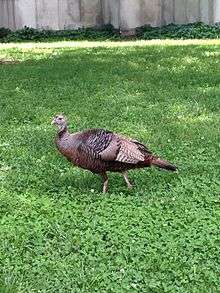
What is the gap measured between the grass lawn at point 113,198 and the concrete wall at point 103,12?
8147 mm

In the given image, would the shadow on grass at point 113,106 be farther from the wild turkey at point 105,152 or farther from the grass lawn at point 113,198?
the wild turkey at point 105,152

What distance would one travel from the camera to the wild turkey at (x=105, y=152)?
5.21 meters

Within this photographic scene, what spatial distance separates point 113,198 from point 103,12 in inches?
567

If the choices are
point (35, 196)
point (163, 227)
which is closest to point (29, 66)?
point (35, 196)

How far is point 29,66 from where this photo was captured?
1219 cm

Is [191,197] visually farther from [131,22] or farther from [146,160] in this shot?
[131,22]

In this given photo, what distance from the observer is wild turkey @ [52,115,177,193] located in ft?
17.1

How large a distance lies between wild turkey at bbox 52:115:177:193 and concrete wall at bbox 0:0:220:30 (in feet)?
42.1

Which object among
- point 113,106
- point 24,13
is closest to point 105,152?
point 113,106

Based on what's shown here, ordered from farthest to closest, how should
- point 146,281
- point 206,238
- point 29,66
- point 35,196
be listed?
1. point 29,66
2. point 35,196
3. point 206,238
4. point 146,281

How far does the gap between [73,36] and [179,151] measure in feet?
41.3

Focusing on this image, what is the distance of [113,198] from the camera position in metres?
5.30

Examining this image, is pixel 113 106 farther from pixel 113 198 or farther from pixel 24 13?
pixel 24 13

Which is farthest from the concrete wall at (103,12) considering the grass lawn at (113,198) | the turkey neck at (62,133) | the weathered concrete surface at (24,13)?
the turkey neck at (62,133)
